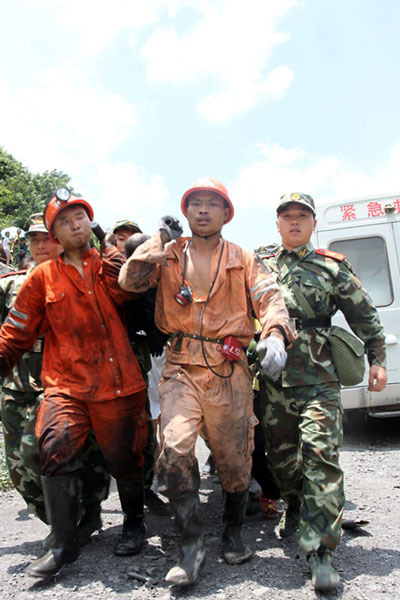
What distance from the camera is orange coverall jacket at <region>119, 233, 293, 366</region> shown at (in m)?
3.04

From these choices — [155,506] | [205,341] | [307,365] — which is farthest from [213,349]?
[155,506]

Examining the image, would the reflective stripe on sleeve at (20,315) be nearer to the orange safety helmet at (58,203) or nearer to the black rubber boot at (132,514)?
the orange safety helmet at (58,203)

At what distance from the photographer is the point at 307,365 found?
3.32 meters

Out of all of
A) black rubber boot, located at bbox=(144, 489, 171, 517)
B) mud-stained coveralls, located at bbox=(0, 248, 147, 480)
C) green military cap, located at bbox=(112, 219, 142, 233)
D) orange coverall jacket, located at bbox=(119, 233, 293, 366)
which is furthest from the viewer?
green military cap, located at bbox=(112, 219, 142, 233)

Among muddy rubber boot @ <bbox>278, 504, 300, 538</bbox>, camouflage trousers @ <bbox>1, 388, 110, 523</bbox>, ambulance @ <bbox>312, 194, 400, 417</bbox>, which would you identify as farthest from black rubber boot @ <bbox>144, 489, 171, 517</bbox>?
ambulance @ <bbox>312, 194, 400, 417</bbox>

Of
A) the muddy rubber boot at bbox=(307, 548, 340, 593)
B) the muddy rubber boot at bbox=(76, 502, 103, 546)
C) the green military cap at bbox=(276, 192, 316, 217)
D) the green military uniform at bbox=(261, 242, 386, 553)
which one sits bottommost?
the muddy rubber boot at bbox=(307, 548, 340, 593)

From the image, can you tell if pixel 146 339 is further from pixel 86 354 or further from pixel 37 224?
pixel 37 224

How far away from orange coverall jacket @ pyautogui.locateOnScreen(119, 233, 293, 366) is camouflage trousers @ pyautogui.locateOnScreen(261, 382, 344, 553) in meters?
0.54

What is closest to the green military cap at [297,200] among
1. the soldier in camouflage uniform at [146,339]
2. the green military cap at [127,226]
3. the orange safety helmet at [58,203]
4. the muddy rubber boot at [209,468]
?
the soldier in camouflage uniform at [146,339]

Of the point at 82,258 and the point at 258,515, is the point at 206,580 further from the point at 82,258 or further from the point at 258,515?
the point at 82,258

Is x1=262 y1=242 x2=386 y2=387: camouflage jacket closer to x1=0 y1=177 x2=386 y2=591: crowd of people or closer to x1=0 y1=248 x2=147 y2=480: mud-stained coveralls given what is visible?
x1=0 y1=177 x2=386 y2=591: crowd of people

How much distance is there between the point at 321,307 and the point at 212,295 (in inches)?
30.9

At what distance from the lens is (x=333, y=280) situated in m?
3.50

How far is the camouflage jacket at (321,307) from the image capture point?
3.33 meters
